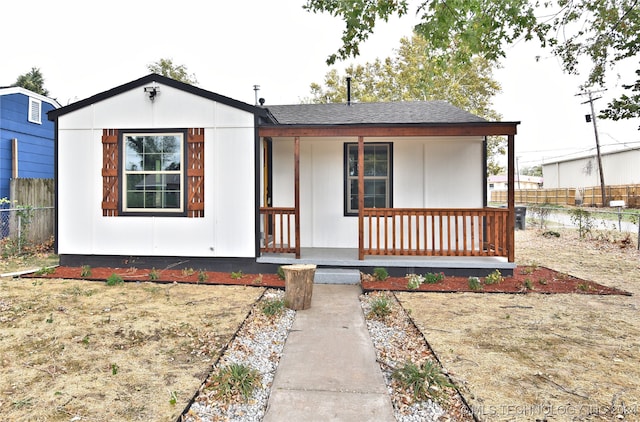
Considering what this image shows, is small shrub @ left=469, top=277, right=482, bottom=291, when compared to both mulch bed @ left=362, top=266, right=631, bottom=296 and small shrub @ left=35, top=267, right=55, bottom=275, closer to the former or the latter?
mulch bed @ left=362, top=266, right=631, bottom=296

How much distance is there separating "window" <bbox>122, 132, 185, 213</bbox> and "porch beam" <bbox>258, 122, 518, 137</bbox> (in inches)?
62.1

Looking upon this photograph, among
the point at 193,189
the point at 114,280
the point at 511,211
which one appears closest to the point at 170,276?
the point at 114,280

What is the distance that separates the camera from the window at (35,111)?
1070cm

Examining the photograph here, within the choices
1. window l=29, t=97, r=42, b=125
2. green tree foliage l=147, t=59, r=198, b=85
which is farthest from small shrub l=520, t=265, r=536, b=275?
green tree foliage l=147, t=59, r=198, b=85

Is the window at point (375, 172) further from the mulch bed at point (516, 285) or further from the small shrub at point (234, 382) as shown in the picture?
the small shrub at point (234, 382)

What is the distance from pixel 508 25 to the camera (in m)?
7.21

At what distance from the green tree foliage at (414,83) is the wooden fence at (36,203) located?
581 inches

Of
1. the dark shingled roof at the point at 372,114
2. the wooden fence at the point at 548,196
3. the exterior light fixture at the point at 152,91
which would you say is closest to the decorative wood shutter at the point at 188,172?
the exterior light fixture at the point at 152,91

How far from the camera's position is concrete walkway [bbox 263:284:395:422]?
2.41 meters

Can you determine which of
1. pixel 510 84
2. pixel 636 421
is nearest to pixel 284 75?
pixel 510 84

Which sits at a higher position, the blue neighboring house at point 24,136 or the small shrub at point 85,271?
the blue neighboring house at point 24,136

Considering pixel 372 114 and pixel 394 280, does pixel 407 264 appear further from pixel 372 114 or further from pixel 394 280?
pixel 372 114

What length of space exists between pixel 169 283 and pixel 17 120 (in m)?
8.13

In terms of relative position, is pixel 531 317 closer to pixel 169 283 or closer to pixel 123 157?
pixel 169 283
